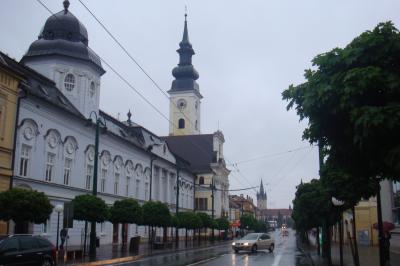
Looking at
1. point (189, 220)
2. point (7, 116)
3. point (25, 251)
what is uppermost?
point (7, 116)

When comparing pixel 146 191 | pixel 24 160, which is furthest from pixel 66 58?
pixel 146 191

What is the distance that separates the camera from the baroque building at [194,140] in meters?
90.1

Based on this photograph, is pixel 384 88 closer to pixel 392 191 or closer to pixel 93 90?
pixel 392 191

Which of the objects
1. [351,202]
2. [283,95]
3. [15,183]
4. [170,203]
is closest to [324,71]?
[283,95]

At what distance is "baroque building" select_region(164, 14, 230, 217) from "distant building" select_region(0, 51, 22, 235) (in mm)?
56175

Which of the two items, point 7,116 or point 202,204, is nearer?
point 7,116

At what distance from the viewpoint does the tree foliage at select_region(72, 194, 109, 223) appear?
2917 centimetres

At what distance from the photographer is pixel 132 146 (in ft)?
171

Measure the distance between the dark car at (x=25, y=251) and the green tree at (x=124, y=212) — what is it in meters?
16.0

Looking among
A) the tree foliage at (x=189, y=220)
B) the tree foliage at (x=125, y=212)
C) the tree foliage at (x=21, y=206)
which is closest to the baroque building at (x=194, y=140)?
the tree foliage at (x=189, y=220)

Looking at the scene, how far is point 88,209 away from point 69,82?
16881 millimetres

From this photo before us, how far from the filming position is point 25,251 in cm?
1781

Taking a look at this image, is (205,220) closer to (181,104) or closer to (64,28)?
(64,28)

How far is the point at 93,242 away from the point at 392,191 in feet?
63.5
